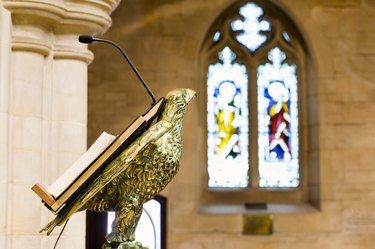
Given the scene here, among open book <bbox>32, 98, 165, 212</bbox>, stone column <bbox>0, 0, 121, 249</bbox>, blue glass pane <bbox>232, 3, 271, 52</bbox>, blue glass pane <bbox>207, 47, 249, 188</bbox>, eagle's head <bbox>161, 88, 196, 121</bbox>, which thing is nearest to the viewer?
open book <bbox>32, 98, 165, 212</bbox>

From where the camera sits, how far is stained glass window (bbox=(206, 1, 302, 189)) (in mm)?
9391

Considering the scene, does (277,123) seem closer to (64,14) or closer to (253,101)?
(253,101)

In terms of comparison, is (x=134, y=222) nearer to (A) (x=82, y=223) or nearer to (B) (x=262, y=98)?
(A) (x=82, y=223)

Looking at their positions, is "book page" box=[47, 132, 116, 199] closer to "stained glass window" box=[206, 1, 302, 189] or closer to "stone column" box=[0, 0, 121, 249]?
"stone column" box=[0, 0, 121, 249]

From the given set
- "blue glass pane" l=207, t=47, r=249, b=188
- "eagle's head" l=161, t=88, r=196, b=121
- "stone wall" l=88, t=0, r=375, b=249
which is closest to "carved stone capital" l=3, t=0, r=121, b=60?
"eagle's head" l=161, t=88, r=196, b=121

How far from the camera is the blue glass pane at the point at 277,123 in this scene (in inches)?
371

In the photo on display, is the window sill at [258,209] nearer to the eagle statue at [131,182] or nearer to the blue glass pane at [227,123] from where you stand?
the blue glass pane at [227,123]

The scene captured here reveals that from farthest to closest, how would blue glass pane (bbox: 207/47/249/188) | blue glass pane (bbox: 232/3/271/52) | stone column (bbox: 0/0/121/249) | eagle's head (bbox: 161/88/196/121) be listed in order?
blue glass pane (bbox: 232/3/271/52), blue glass pane (bbox: 207/47/249/188), stone column (bbox: 0/0/121/249), eagle's head (bbox: 161/88/196/121)

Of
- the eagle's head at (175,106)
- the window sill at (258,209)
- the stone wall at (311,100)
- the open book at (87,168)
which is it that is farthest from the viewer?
the window sill at (258,209)

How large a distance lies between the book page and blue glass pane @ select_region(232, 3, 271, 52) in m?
6.26

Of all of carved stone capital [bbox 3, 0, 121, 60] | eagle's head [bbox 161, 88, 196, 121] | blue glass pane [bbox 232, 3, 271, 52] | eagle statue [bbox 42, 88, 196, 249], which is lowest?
eagle statue [bbox 42, 88, 196, 249]

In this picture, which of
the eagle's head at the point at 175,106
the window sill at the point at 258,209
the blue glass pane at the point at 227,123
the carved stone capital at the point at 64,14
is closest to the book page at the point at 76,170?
the eagle's head at the point at 175,106

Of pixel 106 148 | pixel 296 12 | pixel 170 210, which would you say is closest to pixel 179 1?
pixel 296 12

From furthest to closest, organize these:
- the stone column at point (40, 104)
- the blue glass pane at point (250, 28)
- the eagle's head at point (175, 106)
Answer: the blue glass pane at point (250, 28)
the stone column at point (40, 104)
the eagle's head at point (175, 106)
